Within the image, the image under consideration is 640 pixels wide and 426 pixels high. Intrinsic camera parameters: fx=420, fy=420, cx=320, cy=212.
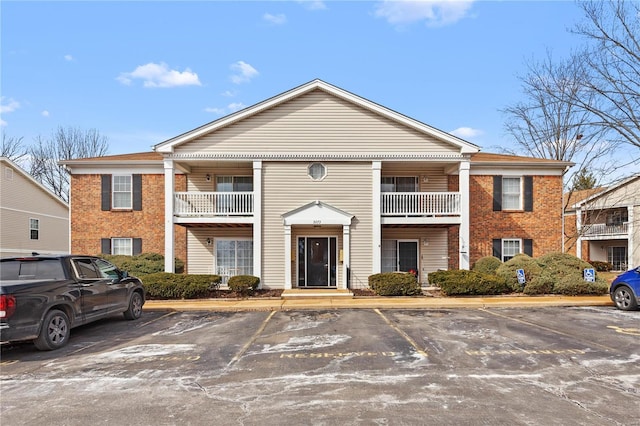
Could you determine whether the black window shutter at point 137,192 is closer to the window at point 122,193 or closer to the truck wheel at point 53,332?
the window at point 122,193

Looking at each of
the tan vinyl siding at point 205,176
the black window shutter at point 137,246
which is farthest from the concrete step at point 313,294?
the black window shutter at point 137,246

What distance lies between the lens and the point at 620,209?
103 feet

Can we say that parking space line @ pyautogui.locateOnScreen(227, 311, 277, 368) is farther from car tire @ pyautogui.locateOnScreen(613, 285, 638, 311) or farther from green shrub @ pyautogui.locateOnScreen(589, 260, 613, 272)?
green shrub @ pyautogui.locateOnScreen(589, 260, 613, 272)

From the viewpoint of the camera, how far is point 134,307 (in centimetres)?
1091

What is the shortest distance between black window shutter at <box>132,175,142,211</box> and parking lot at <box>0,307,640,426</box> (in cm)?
916

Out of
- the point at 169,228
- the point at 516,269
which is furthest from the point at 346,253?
the point at 169,228

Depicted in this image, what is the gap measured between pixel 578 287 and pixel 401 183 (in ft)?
25.3

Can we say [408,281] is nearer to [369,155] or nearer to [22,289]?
[369,155]

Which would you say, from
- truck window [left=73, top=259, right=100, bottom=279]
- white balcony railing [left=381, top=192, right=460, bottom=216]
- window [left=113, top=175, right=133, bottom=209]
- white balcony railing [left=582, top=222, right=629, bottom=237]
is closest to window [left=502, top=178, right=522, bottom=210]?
white balcony railing [left=381, top=192, right=460, bottom=216]

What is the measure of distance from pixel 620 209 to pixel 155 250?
32296 mm

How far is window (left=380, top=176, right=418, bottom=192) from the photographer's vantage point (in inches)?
725

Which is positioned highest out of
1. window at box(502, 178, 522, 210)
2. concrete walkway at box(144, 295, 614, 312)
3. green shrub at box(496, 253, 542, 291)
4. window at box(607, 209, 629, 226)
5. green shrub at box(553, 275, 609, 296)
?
window at box(502, 178, 522, 210)

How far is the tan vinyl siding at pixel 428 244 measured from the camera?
18047 millimetres

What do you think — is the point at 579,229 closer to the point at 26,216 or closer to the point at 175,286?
the point at 175,286
